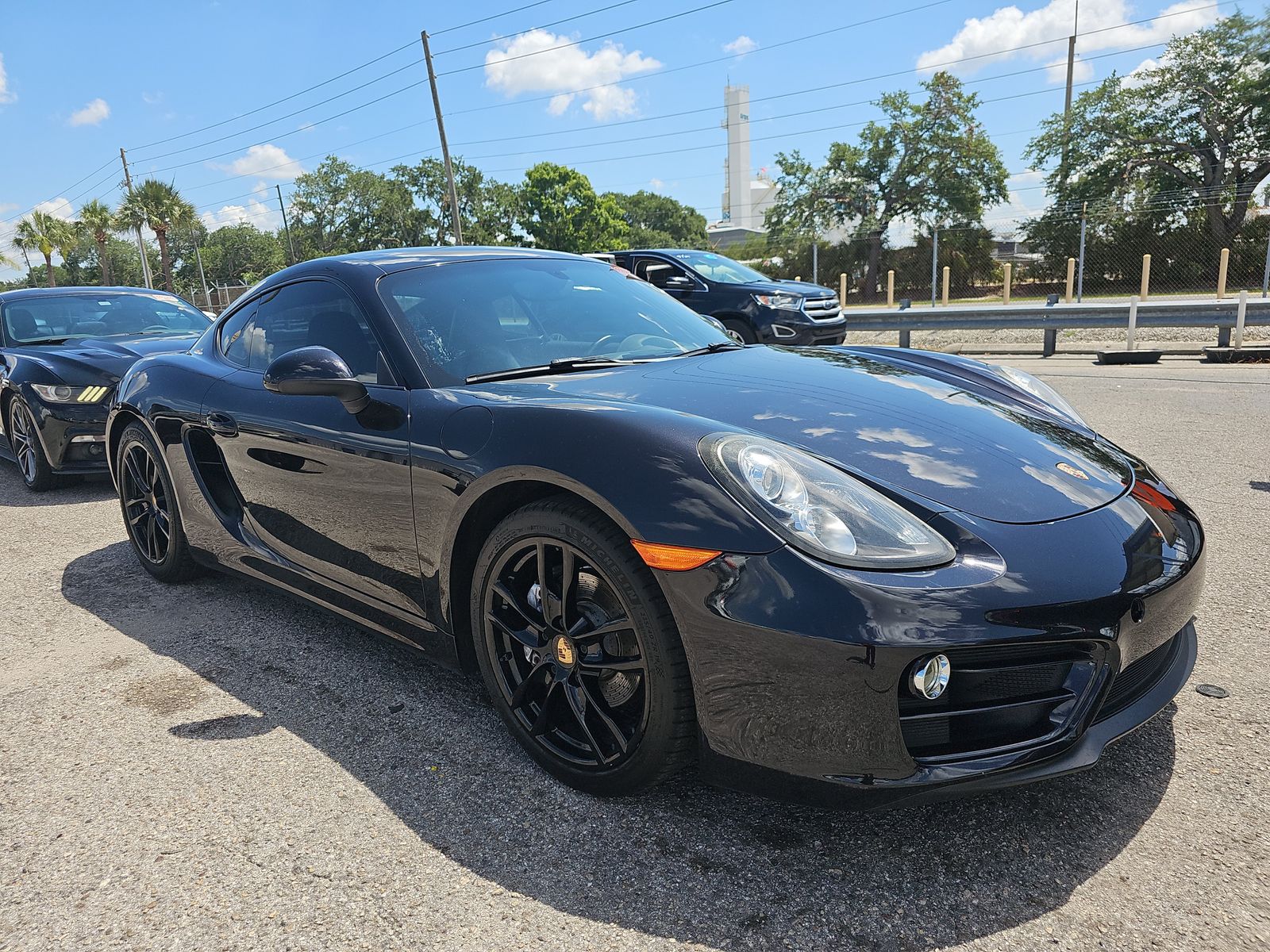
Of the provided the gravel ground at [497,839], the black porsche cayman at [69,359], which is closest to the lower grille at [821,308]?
the black porsche cayman at [69,359]

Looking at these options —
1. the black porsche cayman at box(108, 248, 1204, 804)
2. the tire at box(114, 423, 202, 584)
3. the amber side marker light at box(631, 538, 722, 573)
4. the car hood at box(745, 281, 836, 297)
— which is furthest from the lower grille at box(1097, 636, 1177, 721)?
the car hood at box(745, 281, 836, 297)

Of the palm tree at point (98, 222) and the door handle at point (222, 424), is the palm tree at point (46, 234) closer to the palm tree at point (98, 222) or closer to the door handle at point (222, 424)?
the palm tree at point (98, 222)

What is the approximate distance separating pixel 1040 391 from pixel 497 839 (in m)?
2.27

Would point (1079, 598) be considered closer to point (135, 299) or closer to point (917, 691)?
point (917, 691)

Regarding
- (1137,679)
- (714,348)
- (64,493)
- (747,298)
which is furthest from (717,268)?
(1137,679)

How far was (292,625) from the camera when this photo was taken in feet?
10.9

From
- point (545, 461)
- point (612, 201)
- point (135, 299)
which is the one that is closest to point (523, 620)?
point (545, 461)

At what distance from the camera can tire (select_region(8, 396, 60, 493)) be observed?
19.0 ft

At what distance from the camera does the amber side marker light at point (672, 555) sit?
1.75 m

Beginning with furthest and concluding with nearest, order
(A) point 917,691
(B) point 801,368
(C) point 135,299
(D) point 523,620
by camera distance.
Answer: (C) point 135,299 < (B) point 801,368 < (D) point 523,620 < (A) point 917,691

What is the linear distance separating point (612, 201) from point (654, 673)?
63.3 meters

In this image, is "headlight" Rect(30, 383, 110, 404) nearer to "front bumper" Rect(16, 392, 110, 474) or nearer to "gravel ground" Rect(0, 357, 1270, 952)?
"front bumper" Rect(16, 392, 110, 474)

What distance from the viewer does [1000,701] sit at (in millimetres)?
1682

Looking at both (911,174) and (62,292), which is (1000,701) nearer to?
(62,292)
